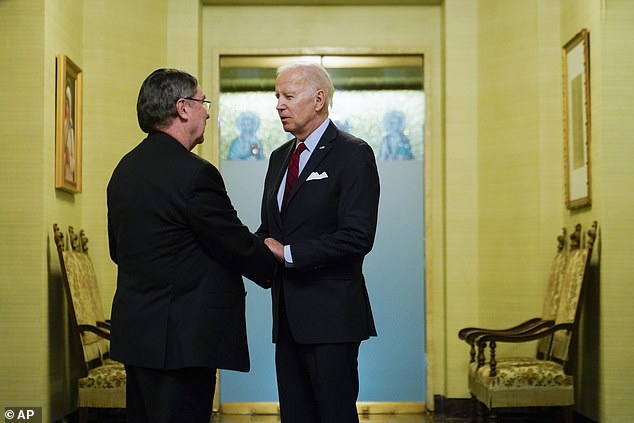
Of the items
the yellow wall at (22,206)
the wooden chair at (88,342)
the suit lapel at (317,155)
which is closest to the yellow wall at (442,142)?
the yellow wall at (22,206)

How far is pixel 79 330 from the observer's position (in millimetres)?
6281

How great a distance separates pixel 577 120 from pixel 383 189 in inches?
71.7

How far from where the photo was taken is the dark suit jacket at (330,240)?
11.7ft

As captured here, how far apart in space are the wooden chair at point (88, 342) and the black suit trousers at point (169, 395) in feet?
9.37

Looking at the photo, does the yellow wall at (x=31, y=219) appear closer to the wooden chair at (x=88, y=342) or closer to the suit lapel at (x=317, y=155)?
the wooden chair at (x=88, y=342)

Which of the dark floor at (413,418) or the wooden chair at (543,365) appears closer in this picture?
the wooden chair at (543,365)

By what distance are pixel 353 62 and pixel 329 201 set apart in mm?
4592

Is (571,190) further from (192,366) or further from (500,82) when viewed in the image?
(192,366)

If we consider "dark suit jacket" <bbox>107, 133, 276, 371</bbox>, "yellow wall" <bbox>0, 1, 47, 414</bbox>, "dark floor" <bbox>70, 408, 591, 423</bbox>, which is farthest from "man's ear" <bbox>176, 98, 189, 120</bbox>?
"dark floor" <bbox>70, 408, 591, 423</bbox>

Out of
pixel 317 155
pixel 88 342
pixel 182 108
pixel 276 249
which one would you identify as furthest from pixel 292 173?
pixel 88 342

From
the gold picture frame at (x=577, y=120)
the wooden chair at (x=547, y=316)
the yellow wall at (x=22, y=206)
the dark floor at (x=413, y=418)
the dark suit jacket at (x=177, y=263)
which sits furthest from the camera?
the dark floor at (x=413, y=418)

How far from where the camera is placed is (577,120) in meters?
6.79

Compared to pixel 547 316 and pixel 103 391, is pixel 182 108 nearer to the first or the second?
pixel 103 391

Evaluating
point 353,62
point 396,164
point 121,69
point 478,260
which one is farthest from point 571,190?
point 121,69
